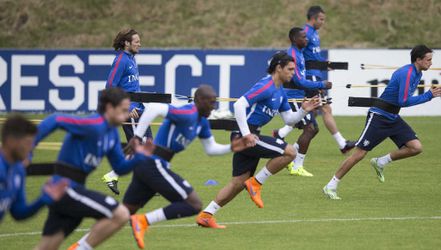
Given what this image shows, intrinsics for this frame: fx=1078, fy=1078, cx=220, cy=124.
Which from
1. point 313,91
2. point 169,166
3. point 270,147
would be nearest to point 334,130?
point 313,91

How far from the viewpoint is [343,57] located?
28828mm

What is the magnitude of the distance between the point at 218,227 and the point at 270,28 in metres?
20.8

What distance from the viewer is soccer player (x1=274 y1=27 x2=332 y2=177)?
60.2ft

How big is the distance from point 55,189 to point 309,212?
20.4ft

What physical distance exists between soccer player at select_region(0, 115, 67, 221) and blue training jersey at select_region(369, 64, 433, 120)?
7603mm

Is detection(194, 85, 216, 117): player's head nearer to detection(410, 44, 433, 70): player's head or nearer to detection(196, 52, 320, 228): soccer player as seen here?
detection(196, 52, 320, 228): soccer player

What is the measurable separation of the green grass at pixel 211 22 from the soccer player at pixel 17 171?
24.0m

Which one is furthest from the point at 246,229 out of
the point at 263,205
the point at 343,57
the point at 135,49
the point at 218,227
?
the point at 343,57

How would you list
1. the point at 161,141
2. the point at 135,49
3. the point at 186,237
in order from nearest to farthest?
1. the point at 161,141
2. the point at 186,237
3. the point at 135,49

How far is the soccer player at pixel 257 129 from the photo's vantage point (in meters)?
13.7

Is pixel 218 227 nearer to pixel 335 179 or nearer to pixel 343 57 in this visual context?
pixel 335 179

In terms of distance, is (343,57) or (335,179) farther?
(343,57)

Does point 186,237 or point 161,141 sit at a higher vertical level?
point 161,141

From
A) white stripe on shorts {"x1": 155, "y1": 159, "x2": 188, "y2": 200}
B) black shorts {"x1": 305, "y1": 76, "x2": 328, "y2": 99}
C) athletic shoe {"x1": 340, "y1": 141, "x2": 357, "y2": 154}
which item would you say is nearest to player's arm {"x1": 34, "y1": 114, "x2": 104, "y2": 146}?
white stripe on shorts {"x1": 155, "y1": 159, "x2": 188, "y2": 200}
